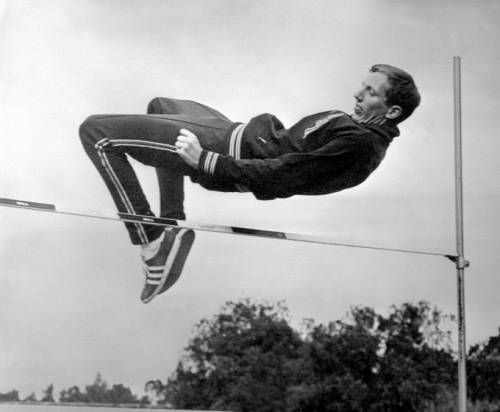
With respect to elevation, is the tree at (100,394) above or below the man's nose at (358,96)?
below

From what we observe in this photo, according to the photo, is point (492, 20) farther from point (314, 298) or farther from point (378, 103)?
point (314, 298)

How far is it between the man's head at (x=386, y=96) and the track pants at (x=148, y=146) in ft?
2.85

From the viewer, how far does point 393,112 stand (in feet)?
20.4

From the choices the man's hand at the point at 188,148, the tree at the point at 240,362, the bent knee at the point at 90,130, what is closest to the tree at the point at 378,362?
the tree at the point at 240,362

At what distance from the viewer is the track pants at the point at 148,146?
5.68 metres

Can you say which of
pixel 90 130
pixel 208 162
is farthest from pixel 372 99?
pixel 90 130

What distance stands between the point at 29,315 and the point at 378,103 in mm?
2480

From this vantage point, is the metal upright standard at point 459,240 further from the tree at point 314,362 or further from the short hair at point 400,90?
the short hair at point 400,90

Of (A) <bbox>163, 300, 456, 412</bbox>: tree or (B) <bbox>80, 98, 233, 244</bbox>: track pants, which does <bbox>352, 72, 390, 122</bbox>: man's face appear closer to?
(B) <bbox>80, 98, 233, 244</bbox>: track pants

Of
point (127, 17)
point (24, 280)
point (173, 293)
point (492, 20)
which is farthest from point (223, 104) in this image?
point (492, 20)

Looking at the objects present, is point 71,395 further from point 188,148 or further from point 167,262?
point 188,148

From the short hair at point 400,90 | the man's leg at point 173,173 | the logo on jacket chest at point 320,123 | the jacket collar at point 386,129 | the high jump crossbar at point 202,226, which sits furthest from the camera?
the short hair at point 400,90

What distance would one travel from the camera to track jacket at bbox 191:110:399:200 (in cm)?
586

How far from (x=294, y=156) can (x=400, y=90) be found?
0.87m
